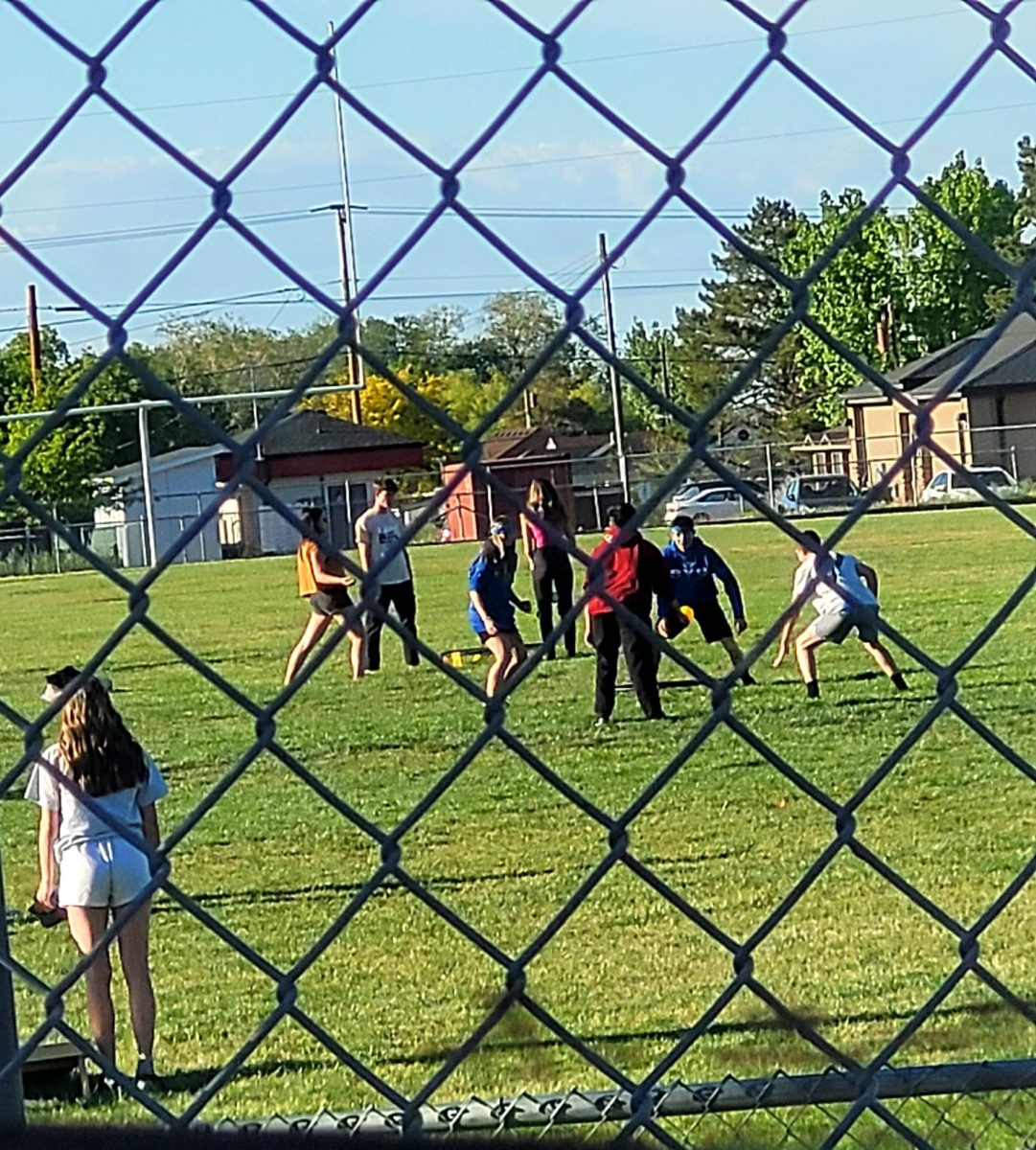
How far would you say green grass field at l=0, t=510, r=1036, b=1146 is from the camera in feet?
17.7

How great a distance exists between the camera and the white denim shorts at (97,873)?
4789mm

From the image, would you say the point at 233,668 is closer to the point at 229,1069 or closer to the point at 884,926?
the point at 884,926

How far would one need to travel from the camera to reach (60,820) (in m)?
5.05

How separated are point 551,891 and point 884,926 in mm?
1481

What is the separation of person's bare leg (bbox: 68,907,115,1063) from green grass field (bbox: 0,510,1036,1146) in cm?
23

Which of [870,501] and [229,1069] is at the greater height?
[870,501]

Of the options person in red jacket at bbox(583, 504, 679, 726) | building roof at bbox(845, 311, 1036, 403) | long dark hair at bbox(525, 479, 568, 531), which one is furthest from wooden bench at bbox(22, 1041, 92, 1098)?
person in red jacket at bbox(583, 504, 679, 726)

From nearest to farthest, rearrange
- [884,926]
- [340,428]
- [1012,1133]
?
[1012,1133], [340,428], [884,926]

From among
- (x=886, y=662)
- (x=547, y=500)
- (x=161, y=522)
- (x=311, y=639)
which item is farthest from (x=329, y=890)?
(x=547, y=500)

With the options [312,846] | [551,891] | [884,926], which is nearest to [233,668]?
[312,846]

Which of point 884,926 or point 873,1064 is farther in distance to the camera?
point 884,926

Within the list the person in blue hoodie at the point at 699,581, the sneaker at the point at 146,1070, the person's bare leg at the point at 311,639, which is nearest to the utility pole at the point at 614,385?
the person's bare leg at the point at 311,639

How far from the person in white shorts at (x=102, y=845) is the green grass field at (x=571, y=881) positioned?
0.81ft

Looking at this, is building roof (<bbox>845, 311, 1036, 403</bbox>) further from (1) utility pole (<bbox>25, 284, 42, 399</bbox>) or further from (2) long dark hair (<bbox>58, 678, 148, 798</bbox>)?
(2) long dark hair (<bbox>58, 678, 148, 798</bbox>)
